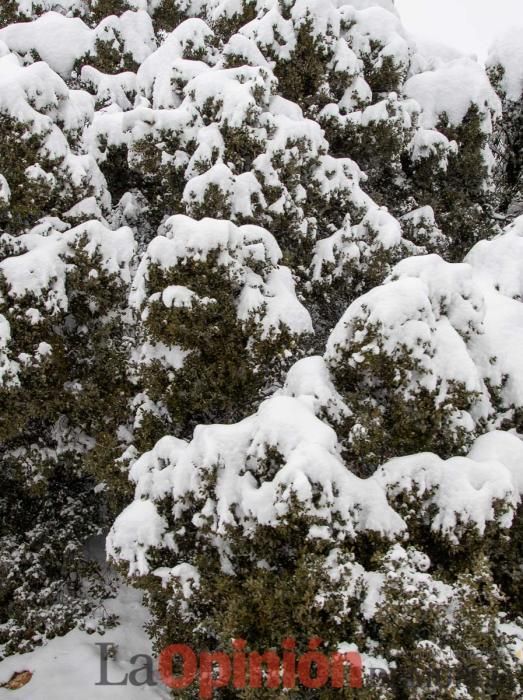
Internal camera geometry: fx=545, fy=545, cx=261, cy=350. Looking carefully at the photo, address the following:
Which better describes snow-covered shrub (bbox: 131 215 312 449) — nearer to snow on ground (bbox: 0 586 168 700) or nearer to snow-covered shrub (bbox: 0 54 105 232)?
snow-covered shrub (bbox: 0 54 105 232)

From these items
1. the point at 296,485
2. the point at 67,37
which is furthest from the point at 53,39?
the point at 296,485

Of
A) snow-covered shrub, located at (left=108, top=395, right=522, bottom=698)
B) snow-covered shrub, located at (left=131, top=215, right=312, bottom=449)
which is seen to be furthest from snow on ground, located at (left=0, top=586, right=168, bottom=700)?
snow-covered shrub, located at (left=131, top=215, right=312, bottom=449)

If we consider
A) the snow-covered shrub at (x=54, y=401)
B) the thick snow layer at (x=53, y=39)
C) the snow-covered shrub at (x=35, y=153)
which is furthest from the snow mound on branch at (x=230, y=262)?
the thick snow layer at (x=53, y=39)

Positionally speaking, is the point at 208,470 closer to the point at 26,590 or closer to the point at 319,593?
the point at 319,593

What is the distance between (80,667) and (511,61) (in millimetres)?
12911

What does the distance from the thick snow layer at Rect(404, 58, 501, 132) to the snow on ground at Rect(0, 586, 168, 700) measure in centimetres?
963

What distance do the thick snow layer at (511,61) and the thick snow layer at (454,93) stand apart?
4.15 feet

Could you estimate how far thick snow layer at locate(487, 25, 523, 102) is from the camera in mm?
11000

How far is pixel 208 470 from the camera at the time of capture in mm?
5094

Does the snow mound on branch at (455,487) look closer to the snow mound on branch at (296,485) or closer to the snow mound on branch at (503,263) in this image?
the snow mound on branch at (296,485)

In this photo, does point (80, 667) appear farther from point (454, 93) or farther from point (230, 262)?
point (454, 93)

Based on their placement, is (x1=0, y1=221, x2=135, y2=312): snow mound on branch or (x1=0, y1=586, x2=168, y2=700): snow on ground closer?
(x1=0, y1=586, x2=168, y2=700): snow on ground

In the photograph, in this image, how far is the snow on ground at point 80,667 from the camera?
20.2 feet

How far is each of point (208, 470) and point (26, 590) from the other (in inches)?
141
